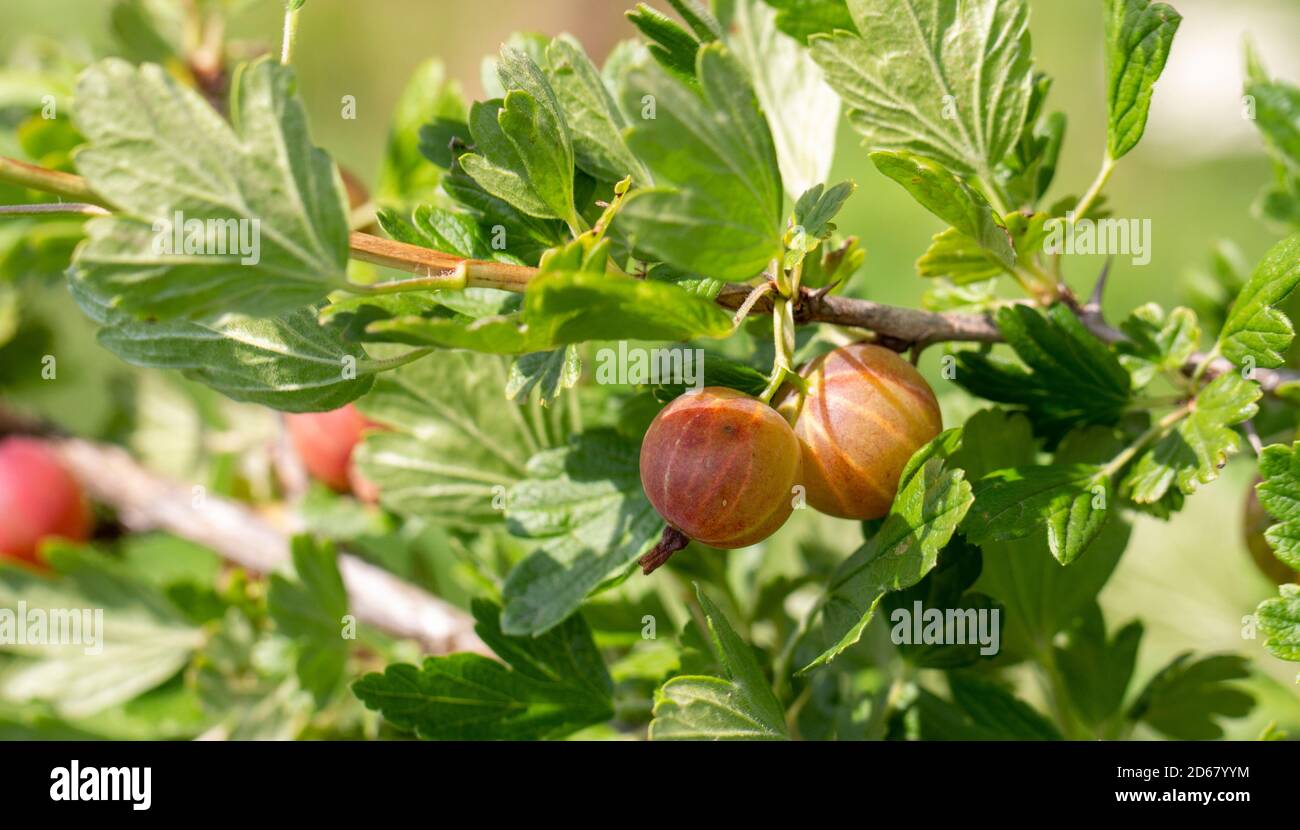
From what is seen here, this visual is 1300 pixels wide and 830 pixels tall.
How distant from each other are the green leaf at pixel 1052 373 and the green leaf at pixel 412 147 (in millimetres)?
586

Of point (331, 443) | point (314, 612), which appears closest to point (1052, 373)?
point (314, 612)

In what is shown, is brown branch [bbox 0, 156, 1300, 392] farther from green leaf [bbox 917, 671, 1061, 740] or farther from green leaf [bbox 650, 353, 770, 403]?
green leaf [bbox 917, 671, 1061, 740]

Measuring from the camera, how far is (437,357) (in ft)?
3.02

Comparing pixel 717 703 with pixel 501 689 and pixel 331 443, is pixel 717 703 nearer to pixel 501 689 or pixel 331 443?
pixel 501 689

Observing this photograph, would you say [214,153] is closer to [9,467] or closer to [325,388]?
[325,388]

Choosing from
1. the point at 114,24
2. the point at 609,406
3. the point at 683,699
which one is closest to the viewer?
the point at 683,699

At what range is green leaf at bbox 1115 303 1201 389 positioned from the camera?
0.72m

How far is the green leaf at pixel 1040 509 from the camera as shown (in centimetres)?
65

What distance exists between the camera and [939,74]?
69 cm

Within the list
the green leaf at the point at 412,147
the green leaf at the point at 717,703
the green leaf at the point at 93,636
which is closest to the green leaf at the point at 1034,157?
the green leaf at the point at 717,703

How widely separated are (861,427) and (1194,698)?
1.36 ft

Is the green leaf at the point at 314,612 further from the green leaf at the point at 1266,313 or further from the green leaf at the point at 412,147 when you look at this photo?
the green leaf at the point at 1266,313
